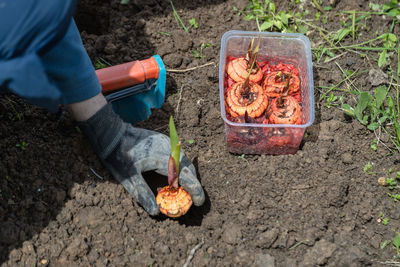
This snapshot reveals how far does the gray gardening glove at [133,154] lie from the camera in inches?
71.4

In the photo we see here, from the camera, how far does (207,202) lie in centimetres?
193

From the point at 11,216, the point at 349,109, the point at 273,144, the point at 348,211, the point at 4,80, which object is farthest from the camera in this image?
the point at 349,109

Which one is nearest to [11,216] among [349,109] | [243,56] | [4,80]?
[4,80]

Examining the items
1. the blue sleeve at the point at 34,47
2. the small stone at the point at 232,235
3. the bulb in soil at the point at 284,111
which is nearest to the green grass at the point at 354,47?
the bulb in soil at the point at 284,111

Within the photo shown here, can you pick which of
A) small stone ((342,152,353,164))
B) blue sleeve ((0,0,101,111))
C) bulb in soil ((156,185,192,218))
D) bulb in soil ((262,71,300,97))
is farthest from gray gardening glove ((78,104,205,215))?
small stone ((342,152,353,164))

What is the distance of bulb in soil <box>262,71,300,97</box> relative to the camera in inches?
81.0

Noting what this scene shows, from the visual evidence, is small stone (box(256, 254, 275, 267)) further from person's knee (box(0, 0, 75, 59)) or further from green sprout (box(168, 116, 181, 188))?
person's knee (box(0, 0, 75, 59))

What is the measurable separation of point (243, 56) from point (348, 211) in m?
0.99

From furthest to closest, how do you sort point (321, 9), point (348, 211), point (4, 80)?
point (321, 9) < point (348, 211) < point (4, 80)

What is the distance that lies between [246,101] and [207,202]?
52 cm

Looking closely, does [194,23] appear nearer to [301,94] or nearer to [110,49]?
[110,49]

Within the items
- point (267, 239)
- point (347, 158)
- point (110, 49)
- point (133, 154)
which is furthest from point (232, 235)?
point (110, 49)

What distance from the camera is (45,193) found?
5.90ft

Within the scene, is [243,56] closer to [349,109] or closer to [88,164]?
[349,109]
